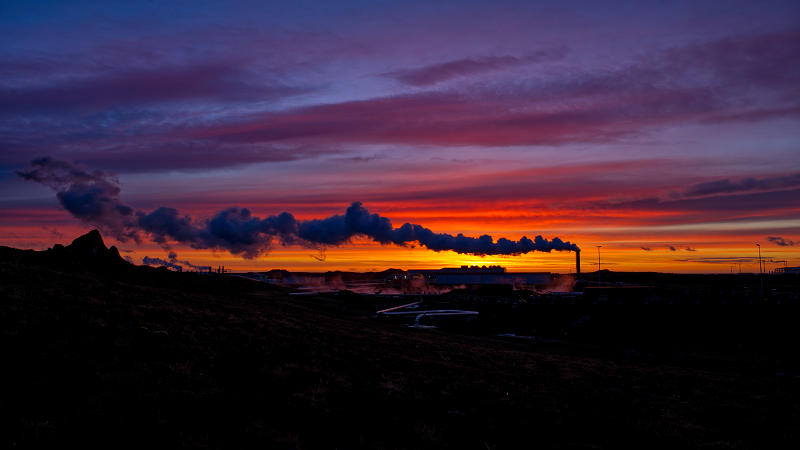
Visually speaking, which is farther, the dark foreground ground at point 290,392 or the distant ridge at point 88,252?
the distant ridge at point 88,252

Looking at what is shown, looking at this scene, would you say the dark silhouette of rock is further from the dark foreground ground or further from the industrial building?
the industrial building

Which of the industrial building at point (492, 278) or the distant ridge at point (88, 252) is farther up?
the distant ridge at point (88, 252)

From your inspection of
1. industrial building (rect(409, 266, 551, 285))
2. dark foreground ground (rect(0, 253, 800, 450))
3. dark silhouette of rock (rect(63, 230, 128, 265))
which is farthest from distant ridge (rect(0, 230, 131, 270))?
industrial building (rect(409, 266, 551, 285))

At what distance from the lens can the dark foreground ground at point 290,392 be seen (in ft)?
30.1

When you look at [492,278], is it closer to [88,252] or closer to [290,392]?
[88,252]

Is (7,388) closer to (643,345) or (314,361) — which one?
(314,361)

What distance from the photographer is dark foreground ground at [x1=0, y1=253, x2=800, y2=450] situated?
916 cm

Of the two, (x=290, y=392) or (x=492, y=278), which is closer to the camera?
(x=290, y=392)

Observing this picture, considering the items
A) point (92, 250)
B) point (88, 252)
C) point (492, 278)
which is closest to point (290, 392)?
point (88, 252)

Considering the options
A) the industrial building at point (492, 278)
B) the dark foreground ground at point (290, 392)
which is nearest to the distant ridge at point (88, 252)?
the dark foreground ground at point (290, 392)

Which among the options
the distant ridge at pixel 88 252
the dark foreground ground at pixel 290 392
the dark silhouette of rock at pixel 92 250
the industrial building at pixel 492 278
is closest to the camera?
the dark foreground ground at pixel 290 392

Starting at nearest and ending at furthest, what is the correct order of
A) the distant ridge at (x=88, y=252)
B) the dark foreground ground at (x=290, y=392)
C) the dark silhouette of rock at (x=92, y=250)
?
the dark foreground ground at (x=290, y=392)
the distant ridge at (x=88, y=252)
the dark silhouette of rock at (x=92, y=250)

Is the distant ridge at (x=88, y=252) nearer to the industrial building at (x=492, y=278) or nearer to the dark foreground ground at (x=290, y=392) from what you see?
the dark foreground ground at (x=290, y=392)

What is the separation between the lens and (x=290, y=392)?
11.9 metres
